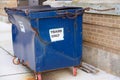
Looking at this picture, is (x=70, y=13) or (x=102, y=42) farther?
(x=102, y=42)

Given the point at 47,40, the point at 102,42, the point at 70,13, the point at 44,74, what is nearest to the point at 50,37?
the point at 47,40

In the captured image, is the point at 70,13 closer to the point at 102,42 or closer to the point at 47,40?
the point at 47,40

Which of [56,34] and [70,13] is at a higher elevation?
[70,13]

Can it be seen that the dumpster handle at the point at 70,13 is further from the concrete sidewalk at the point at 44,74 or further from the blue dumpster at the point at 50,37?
the concrete sidewalk at the point at 44,74

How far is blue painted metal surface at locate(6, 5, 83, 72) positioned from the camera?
153 inches

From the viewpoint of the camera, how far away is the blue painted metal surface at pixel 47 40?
12.8 feet

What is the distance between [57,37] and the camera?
4.05m

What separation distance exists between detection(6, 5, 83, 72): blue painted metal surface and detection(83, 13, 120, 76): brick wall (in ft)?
1.72

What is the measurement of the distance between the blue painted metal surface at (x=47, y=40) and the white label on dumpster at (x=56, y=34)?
0.04m

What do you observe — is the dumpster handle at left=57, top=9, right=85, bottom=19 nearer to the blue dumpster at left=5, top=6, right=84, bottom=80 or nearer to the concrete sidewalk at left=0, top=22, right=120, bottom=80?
the blue dumpster at left=5, top=6, right=84, bottom=80

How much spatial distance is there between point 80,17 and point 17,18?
3.84ft

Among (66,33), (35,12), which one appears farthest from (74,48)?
(35,12)

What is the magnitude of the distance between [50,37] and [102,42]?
3.79 ft

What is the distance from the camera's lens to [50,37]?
13.1 ft
